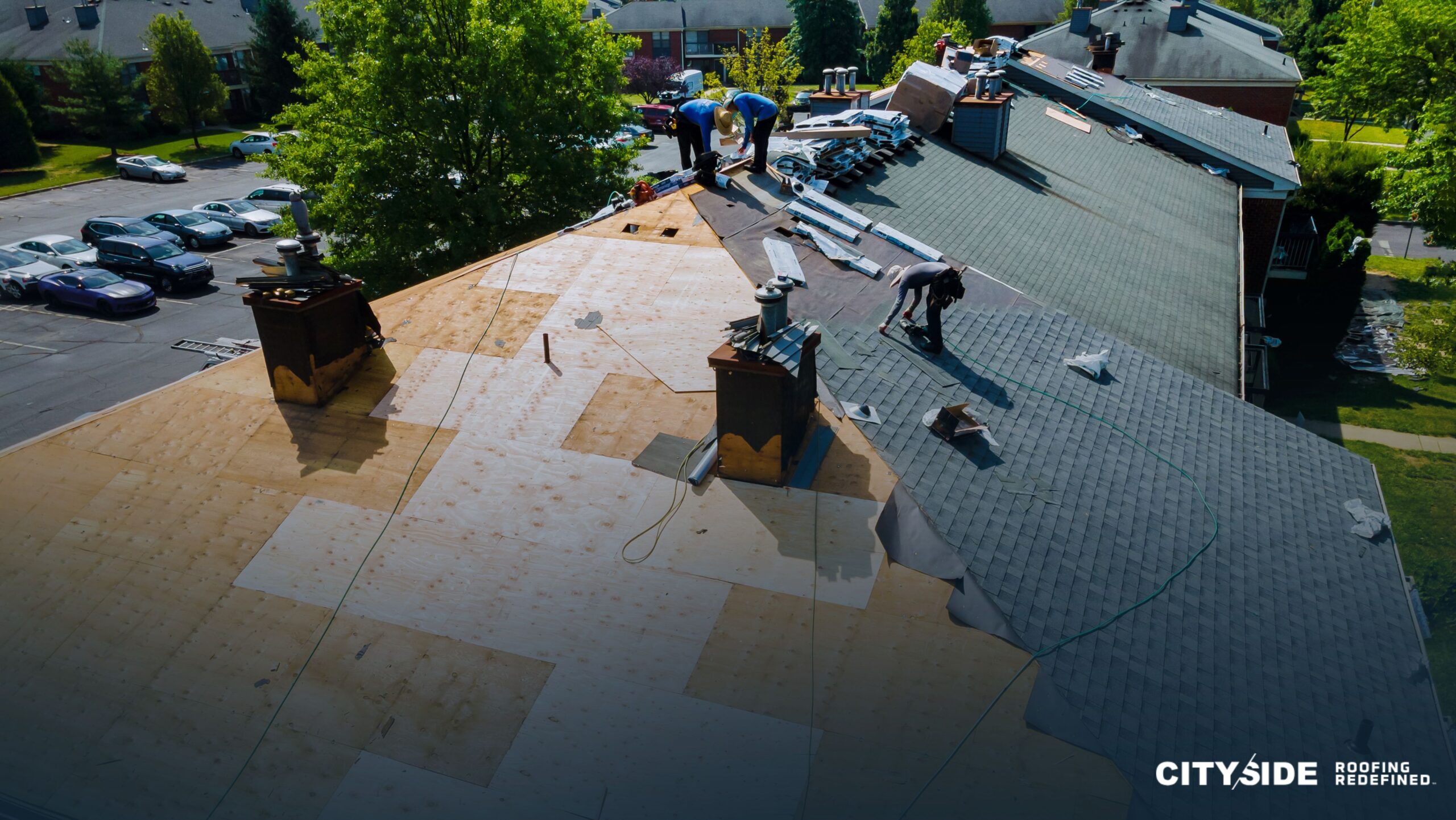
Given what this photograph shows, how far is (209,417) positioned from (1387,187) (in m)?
36.1

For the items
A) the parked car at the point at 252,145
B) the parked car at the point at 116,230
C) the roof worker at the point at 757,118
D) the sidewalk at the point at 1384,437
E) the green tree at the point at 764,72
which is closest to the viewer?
the roof worker at the point at 757,118

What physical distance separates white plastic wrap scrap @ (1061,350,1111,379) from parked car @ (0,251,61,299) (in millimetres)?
36985

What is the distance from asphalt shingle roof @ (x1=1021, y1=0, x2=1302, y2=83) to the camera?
4375cm

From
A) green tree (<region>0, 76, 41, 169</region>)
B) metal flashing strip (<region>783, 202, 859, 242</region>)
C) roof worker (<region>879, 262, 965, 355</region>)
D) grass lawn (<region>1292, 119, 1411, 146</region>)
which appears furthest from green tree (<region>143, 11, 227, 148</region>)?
grass lawn (<region>1292, 119, 1411, 146</region>)

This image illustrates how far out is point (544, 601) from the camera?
8859mm

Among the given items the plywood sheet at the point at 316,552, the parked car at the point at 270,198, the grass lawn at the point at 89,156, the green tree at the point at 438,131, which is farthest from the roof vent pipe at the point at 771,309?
the grass lawn at the point at 89,156

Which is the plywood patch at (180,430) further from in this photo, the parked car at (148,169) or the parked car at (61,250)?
the parked car at (148,169)

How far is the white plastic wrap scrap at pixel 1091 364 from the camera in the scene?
13.2 meters

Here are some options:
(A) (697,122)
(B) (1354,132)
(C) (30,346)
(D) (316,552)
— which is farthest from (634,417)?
(B) (1354,132)

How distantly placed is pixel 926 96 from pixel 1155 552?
601 inches


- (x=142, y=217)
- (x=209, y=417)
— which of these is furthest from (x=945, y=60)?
(x=142, y=217)

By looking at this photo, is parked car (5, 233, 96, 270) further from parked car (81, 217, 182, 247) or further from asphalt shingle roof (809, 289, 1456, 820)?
asphalt shingle roof (809, 289, 1456, 820)

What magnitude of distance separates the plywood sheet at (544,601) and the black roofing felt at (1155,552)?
8.92 ft

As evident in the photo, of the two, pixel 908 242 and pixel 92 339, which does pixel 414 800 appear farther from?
pixel 92 339
